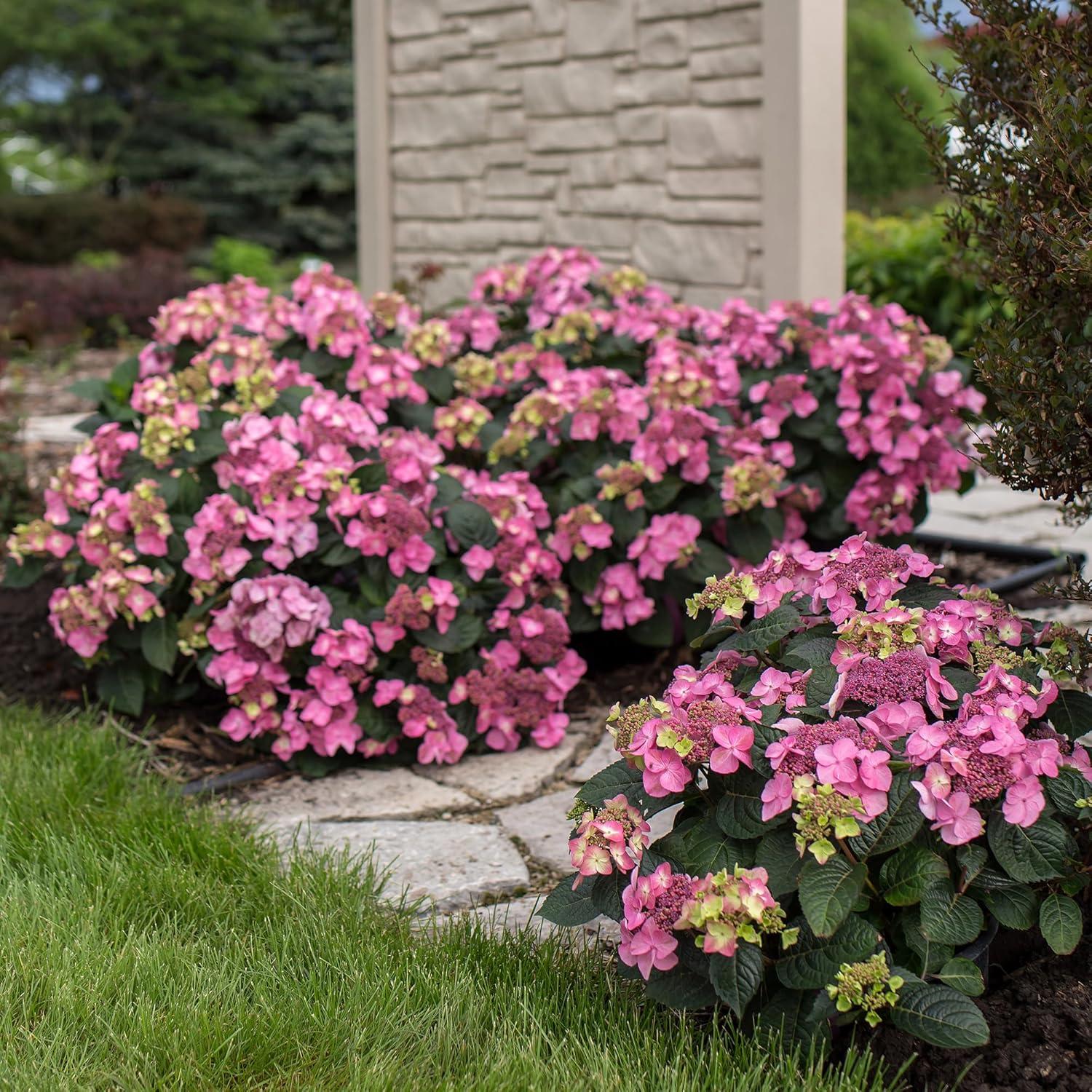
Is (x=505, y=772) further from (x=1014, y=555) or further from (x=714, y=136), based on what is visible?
(x=714, y=136)

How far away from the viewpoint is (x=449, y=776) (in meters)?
2.54

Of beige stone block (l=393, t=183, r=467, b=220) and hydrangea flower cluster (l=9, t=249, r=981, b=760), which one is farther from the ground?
beige stone block (l=393, t=183, r=467, b=220)

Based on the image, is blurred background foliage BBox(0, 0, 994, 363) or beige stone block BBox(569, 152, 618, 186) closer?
beige stone block BBox(569, 152, 618, 186)

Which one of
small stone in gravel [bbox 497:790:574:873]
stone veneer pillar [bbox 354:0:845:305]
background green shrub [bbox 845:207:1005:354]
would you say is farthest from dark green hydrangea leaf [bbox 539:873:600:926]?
background green shrub [bbox 845:207:1005:354]

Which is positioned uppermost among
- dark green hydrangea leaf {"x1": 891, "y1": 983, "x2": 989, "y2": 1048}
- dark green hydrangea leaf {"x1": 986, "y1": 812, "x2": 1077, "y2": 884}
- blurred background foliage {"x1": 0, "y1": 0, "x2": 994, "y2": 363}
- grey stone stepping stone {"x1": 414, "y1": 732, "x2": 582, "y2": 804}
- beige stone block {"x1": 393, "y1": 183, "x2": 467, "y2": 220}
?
blurred background foliage {"x1": 0, "y1": 0, "x2": 994, "y2": 363}

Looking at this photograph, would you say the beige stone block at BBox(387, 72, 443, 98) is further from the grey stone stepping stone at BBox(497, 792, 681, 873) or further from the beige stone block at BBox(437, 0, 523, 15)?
the grey stone stepping stone at BBox(497, 792, 681, 873)

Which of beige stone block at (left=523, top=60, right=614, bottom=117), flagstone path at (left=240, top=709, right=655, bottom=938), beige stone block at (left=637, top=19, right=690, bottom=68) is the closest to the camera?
flagstone path at (left=240, top=709, right=655, bottom=938)

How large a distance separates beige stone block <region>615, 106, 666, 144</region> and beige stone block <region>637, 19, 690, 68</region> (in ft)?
0.50

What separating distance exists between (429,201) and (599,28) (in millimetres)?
1172

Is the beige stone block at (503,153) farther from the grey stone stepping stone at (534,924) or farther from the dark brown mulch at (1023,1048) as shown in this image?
the dark brown mulch at (1023,1048)

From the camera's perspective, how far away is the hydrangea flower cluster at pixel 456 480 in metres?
2.53

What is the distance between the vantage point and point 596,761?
8.41ft

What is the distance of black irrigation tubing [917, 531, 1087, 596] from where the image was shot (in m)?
3.58

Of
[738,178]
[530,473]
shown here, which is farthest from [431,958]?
[738,178]
